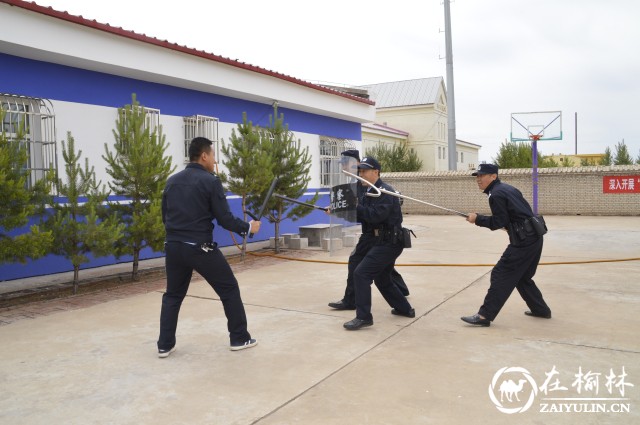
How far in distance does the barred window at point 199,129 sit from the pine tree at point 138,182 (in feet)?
10.4

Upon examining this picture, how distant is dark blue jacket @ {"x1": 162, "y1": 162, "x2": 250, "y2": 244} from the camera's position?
15.6ft

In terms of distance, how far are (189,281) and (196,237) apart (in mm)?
429

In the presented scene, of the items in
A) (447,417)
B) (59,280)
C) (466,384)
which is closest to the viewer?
(447,417)

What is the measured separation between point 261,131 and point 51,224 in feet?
17.3

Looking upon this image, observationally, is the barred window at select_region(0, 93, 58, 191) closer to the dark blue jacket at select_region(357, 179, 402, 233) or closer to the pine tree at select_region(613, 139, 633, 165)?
the dark blue jacket at select_region(357, 179, 402, 233)

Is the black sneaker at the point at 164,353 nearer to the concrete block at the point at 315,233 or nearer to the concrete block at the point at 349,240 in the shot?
the concrete block at the point at 349,240

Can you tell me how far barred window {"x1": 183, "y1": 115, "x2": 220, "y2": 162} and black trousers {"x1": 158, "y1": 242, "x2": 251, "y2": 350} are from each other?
6.89 m

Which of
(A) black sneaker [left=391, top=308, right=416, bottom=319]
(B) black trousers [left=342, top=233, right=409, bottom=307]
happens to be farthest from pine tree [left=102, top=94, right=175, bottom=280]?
(A) black sneaker [left=391, top=308, right=416, bottom=319]

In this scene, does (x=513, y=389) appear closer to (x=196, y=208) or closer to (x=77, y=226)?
(x=196, y=208)

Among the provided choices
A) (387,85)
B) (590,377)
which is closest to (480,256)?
(590,377)

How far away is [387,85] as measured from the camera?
47.9 m

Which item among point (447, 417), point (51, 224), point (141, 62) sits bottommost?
point (447, 417)

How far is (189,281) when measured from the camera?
4.87 metres

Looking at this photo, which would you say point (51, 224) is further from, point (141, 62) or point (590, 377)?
point (590, 377)
